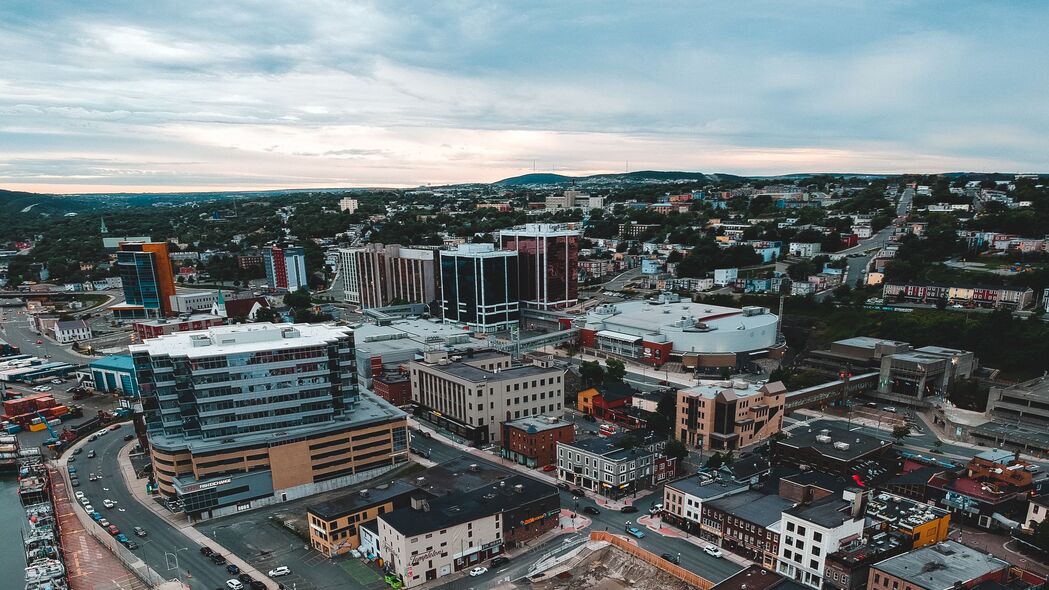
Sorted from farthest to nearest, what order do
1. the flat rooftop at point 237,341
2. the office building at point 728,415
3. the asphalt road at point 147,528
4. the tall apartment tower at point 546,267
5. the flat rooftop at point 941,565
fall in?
the tall apartment tower at point 546,267 < the office building at point 728,415 < the flat rooftop at point 237,341 < the asphalt road at point 147,528 < the flat rooftop at point 941,565

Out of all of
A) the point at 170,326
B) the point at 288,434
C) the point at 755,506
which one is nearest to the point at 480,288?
the point at 170,326

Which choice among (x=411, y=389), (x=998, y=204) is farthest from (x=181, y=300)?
(x=998, y=204)

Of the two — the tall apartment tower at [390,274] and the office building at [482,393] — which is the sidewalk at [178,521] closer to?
the office building at [482,393]

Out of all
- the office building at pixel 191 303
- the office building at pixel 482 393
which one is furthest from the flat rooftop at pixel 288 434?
the office building at pixel 191 303

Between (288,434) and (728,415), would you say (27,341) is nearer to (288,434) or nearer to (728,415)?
(288,434)

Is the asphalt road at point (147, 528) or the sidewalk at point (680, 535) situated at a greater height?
the sidewalk at point (680, 535)

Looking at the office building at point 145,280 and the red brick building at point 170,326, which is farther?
the office building at point 145,280

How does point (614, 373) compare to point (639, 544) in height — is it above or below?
above

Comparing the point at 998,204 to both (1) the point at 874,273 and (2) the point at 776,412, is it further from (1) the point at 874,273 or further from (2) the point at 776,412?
(2) the point at 776,412
